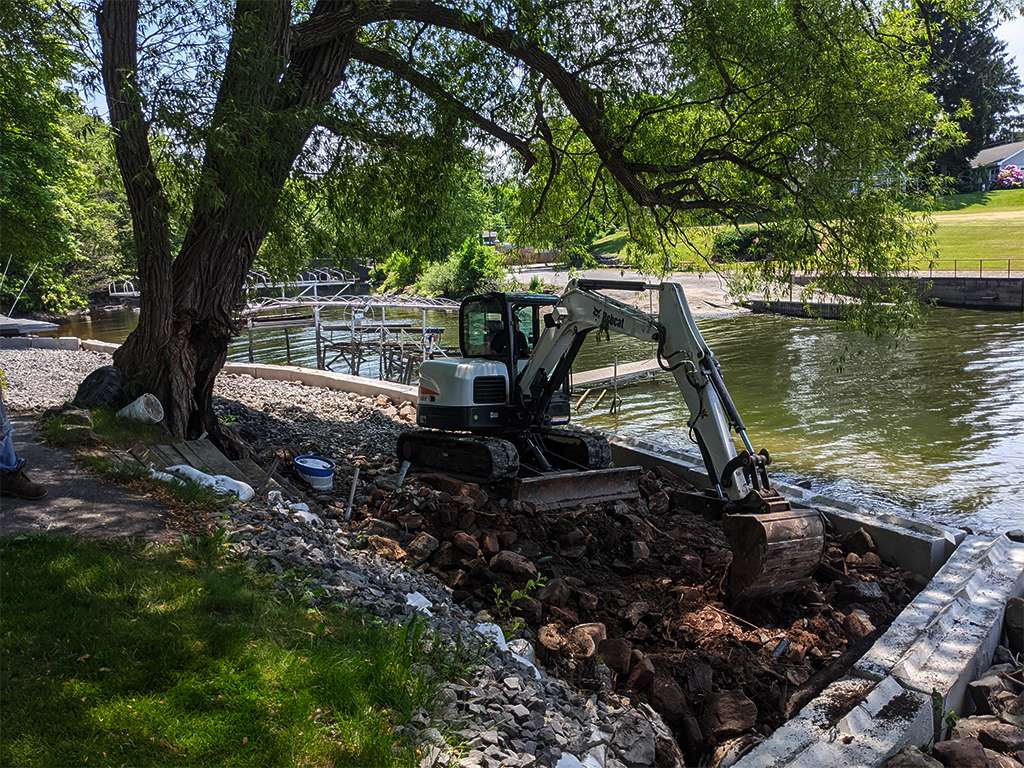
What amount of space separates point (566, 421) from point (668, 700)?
17.4ft

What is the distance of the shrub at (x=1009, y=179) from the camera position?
66769 mm

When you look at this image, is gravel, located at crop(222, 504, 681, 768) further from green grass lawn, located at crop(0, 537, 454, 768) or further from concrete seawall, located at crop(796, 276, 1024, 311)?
concrete seawall, located at crop(796, 276, 1024, 311)

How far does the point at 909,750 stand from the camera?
15.8 ft

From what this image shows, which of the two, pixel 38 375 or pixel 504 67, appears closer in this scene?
pixel 504 67

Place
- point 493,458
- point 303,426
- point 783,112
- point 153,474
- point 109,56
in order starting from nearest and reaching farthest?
point 153,474, point 109,56, point 493,458, point 783,112, point 303,426

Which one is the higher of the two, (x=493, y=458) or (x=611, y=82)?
(x=611, y=82)

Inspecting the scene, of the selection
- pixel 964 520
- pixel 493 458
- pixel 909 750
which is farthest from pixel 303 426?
pixel 909 750

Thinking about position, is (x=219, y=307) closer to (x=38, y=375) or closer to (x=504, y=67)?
(x=504, y=67)

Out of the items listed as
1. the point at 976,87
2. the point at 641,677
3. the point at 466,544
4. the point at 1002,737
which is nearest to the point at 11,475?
the point at 466,544

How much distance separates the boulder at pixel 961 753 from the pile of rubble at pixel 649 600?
0.98 m

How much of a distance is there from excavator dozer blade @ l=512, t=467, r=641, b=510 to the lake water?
3.18 metres

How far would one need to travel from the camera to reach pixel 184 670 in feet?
13.7

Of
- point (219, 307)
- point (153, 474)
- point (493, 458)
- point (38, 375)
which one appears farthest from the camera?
point (38, 375)

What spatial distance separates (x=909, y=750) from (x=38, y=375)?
708 inches
